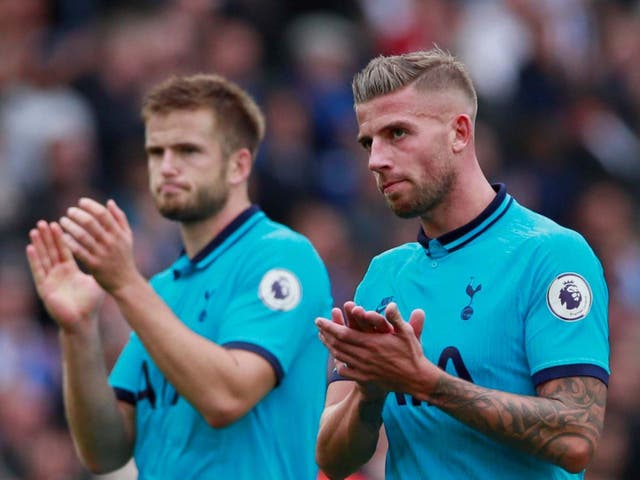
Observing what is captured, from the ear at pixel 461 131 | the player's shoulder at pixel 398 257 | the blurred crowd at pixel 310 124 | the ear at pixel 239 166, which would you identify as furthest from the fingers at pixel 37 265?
the blurred crowd at pixel 310 124

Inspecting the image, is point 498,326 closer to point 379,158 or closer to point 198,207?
point 379,158

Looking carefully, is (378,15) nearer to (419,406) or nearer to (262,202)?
(262,202)

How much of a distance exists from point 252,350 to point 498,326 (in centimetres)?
137

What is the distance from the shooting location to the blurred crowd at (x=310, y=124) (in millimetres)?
9867

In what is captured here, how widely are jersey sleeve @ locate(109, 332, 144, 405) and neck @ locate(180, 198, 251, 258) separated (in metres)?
0.49

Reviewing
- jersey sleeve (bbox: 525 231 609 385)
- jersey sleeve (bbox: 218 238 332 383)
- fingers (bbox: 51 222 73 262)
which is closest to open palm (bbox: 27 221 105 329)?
fingers (bbox: 51 222 73 262)

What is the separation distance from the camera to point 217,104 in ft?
19.8

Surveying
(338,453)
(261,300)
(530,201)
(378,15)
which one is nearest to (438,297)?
(338,453)

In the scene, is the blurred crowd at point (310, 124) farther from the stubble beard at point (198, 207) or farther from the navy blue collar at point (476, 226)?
the navy blue collar at point (476, 226)

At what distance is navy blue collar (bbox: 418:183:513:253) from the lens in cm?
455

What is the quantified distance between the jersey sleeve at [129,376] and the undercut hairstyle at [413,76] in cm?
183

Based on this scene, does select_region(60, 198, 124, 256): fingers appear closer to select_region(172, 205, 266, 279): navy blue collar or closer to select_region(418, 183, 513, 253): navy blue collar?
select_region(172, 205, 266, 279): navy blue collar

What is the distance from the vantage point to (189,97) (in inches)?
235

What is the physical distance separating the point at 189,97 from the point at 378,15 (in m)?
7.96
